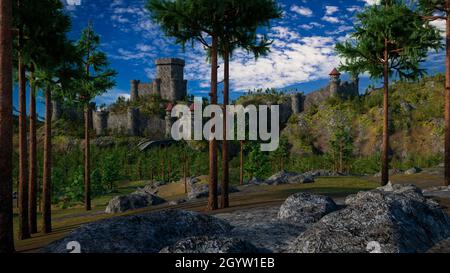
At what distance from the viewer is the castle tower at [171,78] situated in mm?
102312

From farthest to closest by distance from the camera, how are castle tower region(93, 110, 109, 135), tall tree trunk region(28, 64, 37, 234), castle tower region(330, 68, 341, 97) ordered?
castle tower region(93, 110, 109, 135) → castle tower region(330, 68, 341, 97) → tall tree trunk region(28, 64, 37, 234)

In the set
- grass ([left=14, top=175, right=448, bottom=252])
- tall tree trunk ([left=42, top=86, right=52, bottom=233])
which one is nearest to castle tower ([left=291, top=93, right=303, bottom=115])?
grass ([left=14, top=175, right=448, bottom=252])

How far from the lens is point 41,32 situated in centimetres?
1549

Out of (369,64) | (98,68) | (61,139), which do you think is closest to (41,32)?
Result: (98,68)

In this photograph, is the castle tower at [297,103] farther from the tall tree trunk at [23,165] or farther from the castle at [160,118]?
the tall tree trunk at [23,165]

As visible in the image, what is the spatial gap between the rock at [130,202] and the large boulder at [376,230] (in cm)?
1690

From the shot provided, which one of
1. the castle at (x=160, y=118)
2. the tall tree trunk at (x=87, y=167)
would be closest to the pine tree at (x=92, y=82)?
the tall tree trunk at (x=87, y=167)

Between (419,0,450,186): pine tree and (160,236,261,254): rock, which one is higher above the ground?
(419,0,450,186): pine tree

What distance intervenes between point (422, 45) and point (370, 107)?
59.0 meters

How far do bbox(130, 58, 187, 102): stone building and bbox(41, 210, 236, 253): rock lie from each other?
94992 mm

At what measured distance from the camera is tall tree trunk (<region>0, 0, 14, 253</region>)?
9.17 meters

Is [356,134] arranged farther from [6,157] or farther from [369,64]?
[6,157]

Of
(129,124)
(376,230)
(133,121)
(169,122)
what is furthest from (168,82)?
(376,230)

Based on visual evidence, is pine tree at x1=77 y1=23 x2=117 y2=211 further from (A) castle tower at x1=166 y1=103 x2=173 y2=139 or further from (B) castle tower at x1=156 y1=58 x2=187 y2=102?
(B) castle tower at x1=156 y1=58 x2=187 y2=102
